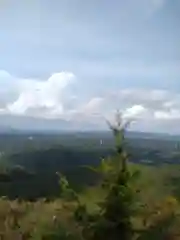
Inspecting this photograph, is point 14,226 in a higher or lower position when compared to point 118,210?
lower

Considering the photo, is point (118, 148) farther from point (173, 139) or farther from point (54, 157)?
point (54, 157)

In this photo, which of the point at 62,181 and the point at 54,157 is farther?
the point at 54,157

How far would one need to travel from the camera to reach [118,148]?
3.82 metres

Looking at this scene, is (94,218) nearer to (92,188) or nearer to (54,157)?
(92,188)

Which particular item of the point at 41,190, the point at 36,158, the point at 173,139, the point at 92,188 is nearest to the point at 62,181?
the point at 92,188

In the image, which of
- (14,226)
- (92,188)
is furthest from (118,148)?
(14,226)

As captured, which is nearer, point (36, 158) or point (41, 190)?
point (41, 190)

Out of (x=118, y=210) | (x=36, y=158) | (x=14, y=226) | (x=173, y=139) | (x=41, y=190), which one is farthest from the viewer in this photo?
(x=36, y=158)

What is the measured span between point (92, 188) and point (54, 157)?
2150cm

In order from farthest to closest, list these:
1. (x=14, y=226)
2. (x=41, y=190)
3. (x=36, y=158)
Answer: (x=36, y=158) → (x=41, y=190) → (x=14, y=226)

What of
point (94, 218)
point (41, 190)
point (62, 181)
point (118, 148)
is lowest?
point (41, 190)

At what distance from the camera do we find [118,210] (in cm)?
367

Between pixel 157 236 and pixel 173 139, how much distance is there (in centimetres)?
1705

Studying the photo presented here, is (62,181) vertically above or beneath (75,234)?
above
